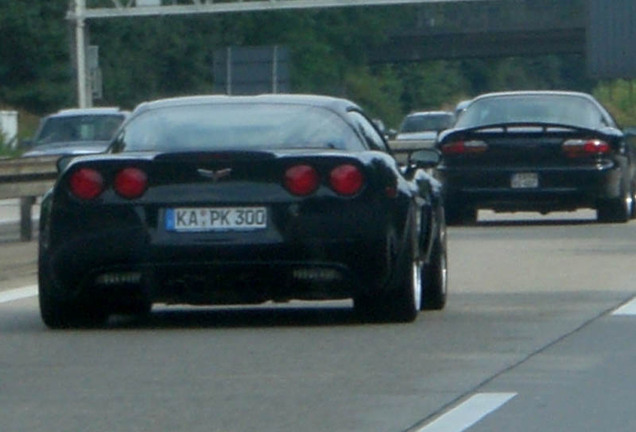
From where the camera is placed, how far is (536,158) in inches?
937

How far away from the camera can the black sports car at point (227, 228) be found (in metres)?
12.1

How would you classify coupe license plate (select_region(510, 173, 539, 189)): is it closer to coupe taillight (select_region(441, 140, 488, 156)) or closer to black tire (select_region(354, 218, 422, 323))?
coupe taillight (select_region(441, 140, 488, 156))

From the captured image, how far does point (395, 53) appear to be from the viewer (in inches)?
4569

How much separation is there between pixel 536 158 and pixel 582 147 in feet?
1.56

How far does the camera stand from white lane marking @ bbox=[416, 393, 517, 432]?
28.2 feet

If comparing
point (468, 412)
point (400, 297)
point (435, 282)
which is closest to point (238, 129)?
point (400, 297)

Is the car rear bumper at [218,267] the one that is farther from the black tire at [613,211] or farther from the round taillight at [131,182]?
the black tire at [613,211]

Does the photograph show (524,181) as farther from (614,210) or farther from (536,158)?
(614,210)

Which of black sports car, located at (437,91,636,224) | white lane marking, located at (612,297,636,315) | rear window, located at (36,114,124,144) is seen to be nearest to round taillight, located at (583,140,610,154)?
black sports car, located at (437,91,636,224)

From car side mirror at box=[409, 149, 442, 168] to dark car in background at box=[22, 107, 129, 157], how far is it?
1839 cm

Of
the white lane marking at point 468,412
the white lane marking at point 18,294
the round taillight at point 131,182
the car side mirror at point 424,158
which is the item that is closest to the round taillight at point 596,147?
the white lane marking at point 18,294

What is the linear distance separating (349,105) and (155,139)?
1235mm

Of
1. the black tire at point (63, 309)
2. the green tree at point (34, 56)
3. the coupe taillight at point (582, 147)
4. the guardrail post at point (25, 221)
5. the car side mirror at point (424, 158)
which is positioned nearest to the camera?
the black tire at point (63, 309)

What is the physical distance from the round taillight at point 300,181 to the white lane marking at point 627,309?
216cm
